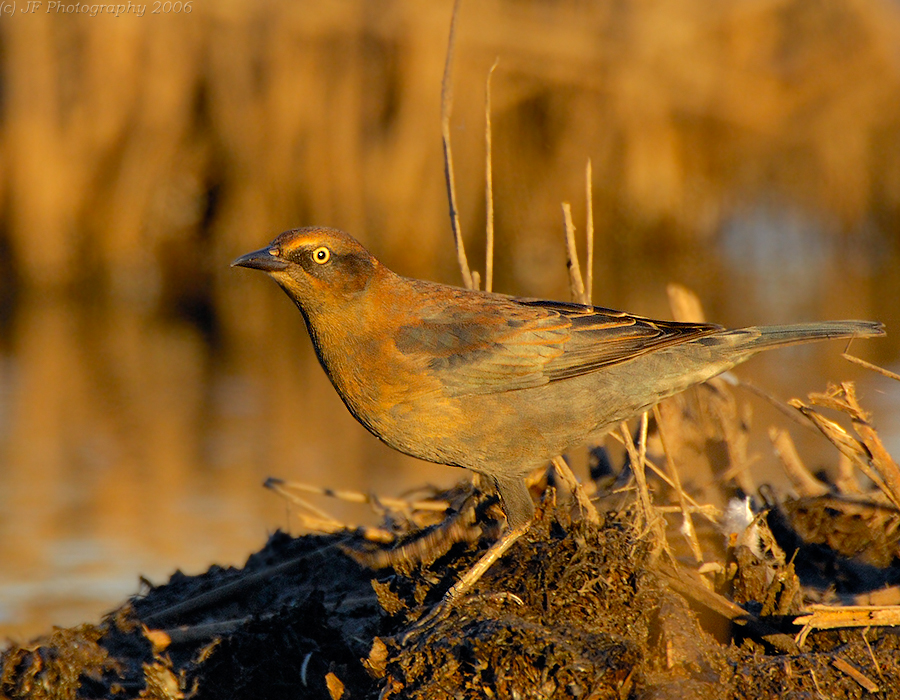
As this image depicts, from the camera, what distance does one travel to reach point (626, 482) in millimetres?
5570

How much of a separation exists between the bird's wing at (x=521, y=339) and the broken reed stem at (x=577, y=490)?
0.38m

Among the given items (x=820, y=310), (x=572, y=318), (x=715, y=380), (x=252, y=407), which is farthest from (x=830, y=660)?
(x=820, y=310)

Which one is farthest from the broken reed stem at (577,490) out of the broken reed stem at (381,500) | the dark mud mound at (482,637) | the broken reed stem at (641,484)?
the broken reed stem at (381,500)

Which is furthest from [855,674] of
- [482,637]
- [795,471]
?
[795,471]

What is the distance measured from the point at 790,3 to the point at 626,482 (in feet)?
40.1

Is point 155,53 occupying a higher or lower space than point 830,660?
higher

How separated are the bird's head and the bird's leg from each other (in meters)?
1.22

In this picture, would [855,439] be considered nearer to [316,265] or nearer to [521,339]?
[521,339]

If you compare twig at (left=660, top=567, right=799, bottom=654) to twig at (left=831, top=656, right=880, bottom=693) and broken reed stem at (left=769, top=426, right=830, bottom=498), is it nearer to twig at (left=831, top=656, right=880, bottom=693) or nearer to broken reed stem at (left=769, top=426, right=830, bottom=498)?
twig at (left=831, top=656, right=880, bottom=693)

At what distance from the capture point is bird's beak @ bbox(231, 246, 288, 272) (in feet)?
16.7

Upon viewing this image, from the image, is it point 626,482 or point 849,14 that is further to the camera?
point 849,14

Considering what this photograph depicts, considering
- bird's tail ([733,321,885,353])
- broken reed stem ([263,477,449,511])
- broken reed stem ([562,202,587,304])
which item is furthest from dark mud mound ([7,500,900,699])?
broken reed stem ([562,202,587,304])

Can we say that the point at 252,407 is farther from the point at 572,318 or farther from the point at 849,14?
the point at 849,14

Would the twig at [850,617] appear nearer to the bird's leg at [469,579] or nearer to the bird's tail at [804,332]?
the bird's leg at [469,579]
